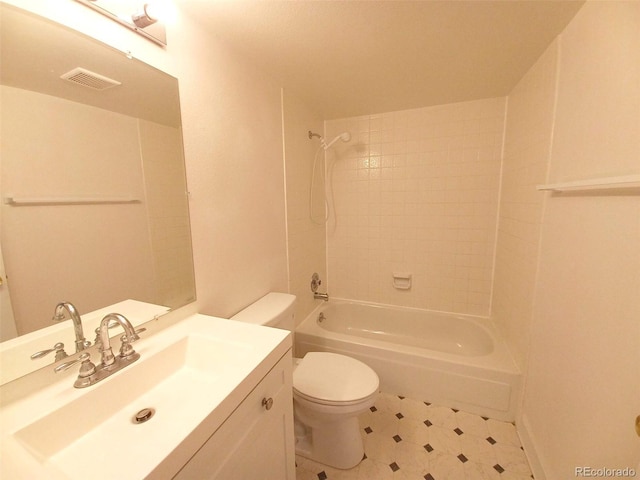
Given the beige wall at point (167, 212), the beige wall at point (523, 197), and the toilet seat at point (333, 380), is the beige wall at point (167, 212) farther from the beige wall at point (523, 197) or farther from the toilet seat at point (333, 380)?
the beige wall at point (523, 197)

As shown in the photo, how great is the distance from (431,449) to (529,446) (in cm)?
50

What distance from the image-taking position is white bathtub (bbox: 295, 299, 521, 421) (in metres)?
1.61

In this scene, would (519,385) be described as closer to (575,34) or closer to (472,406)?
(472,406)

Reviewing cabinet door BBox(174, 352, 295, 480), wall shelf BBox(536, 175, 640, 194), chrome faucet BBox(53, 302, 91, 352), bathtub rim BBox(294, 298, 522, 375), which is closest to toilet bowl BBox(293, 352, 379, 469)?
cabinet door BBox(174, 352, 295, 480)

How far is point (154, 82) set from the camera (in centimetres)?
100

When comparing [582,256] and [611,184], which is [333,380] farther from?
[611,184]

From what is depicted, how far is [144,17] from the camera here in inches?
34.9

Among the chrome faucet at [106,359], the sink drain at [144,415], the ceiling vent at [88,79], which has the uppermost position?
the ceiling vent at [88,79]

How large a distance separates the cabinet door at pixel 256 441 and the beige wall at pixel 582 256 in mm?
1044

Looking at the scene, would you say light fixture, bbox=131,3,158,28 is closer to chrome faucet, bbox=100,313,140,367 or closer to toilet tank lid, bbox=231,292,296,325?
chrome faucet, bbox=100,313,140,367

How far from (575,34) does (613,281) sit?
1069mm

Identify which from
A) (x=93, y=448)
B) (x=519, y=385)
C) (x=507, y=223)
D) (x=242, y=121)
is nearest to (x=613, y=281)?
(x=519, y=385)

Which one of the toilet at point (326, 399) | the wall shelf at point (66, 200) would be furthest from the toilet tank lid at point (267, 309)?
the wall shelf at point (66, 200)

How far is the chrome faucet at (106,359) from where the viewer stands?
717 millimetres
